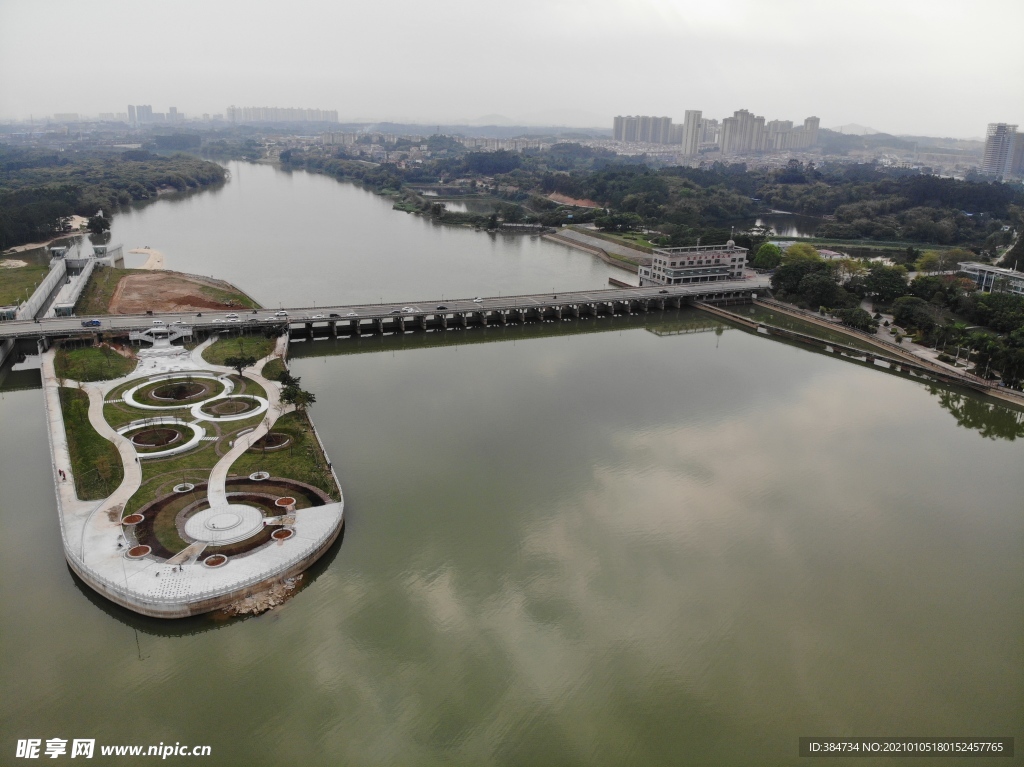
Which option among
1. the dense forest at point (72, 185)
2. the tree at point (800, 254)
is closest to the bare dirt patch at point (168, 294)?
the dense forest at point (72, 185)

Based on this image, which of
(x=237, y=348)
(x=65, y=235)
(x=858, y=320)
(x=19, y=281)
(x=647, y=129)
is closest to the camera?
(x=237, y=348)

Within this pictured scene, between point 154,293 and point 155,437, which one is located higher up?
point 154,293

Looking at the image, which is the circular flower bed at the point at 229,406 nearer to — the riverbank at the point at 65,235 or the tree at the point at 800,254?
the tree at the point at 800,254

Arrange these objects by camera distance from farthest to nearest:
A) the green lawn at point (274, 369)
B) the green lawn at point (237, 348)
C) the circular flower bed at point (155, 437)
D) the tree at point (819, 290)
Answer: the tree at point (819, 290)
the green lawn at point (237, 348)
the green lawn at point (274, 369)
the circular flower bed at point (155, 437)

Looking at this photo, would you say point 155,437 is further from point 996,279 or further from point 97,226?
point 996,279

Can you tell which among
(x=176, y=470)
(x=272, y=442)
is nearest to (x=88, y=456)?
(x=176, y=470)
